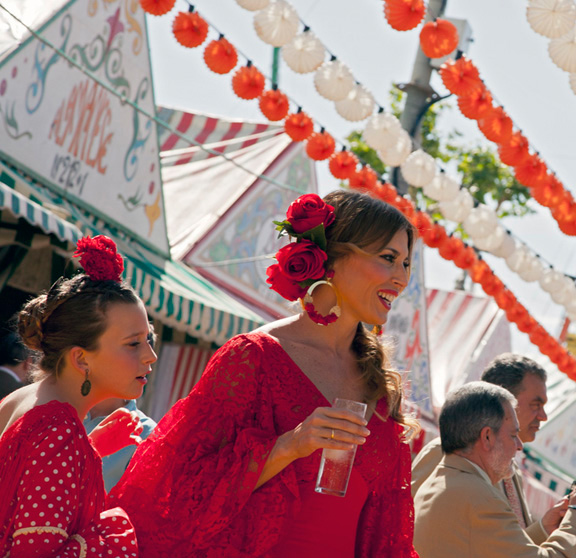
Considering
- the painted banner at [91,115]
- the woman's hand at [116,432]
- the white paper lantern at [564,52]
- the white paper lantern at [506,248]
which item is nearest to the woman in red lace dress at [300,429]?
the woman's hand at [116,432]

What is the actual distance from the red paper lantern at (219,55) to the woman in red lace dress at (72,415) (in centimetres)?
655

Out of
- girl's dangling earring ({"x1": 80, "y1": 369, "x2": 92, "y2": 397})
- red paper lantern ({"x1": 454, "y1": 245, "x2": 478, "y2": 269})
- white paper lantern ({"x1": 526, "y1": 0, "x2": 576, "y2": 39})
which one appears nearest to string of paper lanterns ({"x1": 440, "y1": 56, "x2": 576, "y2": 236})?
white paper lantern ({"x1": 526, "y1": 0, "x2": 576, "y2": 39})

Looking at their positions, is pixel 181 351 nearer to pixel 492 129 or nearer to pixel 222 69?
pixel 222 69

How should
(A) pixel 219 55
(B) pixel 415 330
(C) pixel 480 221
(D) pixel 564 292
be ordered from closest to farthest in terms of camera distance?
(A) pixel 219 55
(C) pixel 480 221
(B) pixel 415 330
(D) pixel 564 292

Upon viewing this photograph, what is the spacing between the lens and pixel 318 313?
8.80ft

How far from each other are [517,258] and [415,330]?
192 centimetres

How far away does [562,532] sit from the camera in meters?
3.44

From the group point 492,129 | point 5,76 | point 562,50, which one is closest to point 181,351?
point 5,76

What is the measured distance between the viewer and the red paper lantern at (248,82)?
30.0ft

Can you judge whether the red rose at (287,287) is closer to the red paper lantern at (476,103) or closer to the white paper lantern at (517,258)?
the red paper lantern at (476,103)

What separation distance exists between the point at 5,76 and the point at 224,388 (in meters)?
5.24

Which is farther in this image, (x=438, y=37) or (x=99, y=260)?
(x=438, y=37)

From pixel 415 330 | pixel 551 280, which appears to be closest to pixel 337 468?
pixel 415 330

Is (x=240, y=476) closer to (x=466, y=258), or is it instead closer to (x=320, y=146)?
(x=320, y=146)
